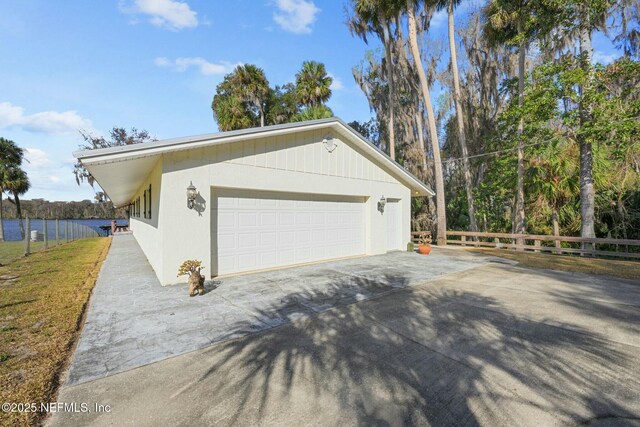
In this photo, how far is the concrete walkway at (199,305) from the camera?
3135 mm

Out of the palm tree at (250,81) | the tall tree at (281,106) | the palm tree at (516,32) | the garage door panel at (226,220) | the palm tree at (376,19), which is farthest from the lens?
the tall tree at (281,106)

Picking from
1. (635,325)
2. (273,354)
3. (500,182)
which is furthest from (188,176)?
(500,182)

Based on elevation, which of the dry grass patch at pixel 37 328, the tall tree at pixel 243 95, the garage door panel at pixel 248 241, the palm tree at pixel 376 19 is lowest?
the dry grass patch at pixel 37 328

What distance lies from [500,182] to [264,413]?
50.3ft

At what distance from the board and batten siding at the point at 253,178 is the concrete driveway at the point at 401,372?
2.46 m

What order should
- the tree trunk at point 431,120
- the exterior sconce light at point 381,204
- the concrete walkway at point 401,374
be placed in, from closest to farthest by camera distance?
the concrete walkway at point 401,374 → the exterior sconce light at point 381,204 → the tree trunk at point 431,120

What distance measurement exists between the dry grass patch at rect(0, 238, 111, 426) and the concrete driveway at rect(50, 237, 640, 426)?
33 centimetres

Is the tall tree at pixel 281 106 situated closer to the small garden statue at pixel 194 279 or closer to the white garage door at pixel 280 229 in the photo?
the white garage door at pixel 280 229

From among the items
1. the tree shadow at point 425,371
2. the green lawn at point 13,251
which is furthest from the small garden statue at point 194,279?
the green lawn at point 13,251

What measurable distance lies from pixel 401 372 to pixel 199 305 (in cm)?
342

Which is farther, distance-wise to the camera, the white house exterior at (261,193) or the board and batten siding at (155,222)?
the board and batten siding at (155,222)

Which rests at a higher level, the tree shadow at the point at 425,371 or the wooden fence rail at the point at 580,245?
the wooden fence rail at the point at 580,245

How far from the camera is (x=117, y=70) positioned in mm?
8438

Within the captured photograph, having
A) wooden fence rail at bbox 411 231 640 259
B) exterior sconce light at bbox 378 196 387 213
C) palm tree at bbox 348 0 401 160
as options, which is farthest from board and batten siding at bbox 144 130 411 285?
palm tree at bbox 348 0 401 160
